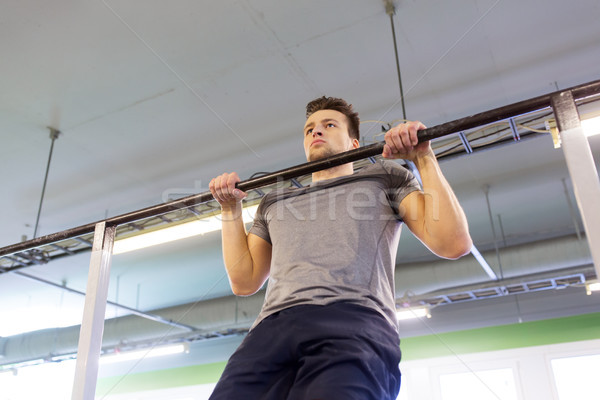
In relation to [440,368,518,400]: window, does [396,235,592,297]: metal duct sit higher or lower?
higher

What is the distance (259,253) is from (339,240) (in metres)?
0.34

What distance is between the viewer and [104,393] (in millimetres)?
9578

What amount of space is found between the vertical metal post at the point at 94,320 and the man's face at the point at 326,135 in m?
0.67

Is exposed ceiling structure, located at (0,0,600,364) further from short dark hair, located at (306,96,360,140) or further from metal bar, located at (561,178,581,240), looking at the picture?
short dark hair, located at (306,96,360,140)

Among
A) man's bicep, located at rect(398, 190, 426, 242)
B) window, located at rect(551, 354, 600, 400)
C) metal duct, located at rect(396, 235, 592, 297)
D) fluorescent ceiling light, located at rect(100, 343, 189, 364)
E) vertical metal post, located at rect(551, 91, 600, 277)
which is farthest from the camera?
fluorescent ceiling light, located at rect(100, 343, 189, 364)

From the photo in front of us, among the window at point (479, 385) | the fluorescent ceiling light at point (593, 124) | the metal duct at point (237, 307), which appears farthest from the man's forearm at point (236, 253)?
the window at point (479, 385)

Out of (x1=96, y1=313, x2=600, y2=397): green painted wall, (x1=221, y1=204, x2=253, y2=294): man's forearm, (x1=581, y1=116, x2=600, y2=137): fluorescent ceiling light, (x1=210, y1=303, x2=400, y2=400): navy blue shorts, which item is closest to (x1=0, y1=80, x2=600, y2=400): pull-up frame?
(x1=221, y1=204, x2=253, y2=294): man's forearm

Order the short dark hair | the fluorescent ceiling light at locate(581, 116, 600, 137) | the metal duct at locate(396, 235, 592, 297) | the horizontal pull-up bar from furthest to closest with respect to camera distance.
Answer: the metal duct at locate(396, 235, 592, 297) < the fluorescent ceiling light at locate(581, 116, 600, 137) < the short dark hair < the horizontal pull-up bar

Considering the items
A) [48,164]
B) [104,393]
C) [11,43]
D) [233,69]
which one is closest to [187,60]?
[233,69]

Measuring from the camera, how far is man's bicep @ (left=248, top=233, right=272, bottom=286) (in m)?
1.41

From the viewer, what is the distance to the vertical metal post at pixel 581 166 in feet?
2.85

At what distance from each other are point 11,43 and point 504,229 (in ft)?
17.8

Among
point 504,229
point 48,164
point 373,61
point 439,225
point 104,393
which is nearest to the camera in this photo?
point 439,225

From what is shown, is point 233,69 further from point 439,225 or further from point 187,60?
point 439,225
